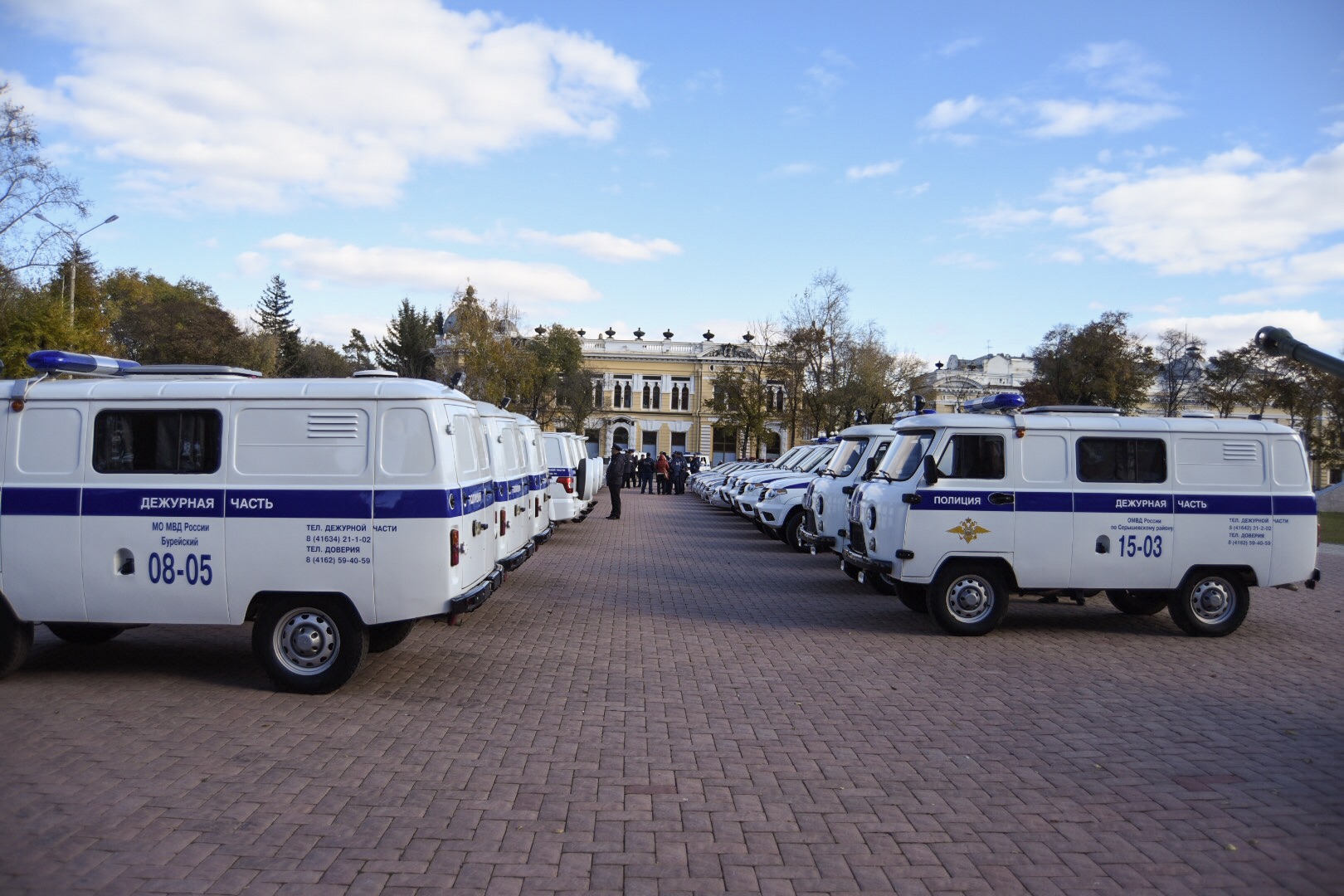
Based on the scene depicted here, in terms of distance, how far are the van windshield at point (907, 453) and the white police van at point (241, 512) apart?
17.6ft

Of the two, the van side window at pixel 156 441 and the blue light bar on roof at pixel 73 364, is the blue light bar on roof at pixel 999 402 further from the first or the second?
the blue light bar on roof at pixel 73 364

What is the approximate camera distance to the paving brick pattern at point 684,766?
4.69 meters

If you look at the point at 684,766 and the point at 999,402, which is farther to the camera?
the point at 999,402

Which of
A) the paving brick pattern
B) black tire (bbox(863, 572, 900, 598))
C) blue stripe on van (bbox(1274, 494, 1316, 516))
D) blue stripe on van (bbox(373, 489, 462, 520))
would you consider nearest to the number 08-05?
the paving brick pattern

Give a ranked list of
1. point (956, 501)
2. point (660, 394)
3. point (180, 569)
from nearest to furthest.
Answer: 1. point (180, 569)
2. point (956, 501)
3. point (660, 394)

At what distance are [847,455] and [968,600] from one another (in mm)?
5506

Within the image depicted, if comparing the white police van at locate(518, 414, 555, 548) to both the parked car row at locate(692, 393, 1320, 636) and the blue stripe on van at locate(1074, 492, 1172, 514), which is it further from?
the blue stripe on van at locate(1074, 492, 1172, 514)

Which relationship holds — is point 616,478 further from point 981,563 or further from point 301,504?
point 301,504

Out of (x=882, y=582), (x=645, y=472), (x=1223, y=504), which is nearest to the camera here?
(x=1223, y=504)

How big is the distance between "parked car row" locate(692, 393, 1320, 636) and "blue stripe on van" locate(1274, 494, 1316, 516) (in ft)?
0.06

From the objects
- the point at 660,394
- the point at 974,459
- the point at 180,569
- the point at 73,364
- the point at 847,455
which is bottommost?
the point at 180,569

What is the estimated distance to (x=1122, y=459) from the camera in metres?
10.7

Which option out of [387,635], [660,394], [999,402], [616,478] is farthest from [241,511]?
[660,394]

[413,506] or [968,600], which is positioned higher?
[413,506]
